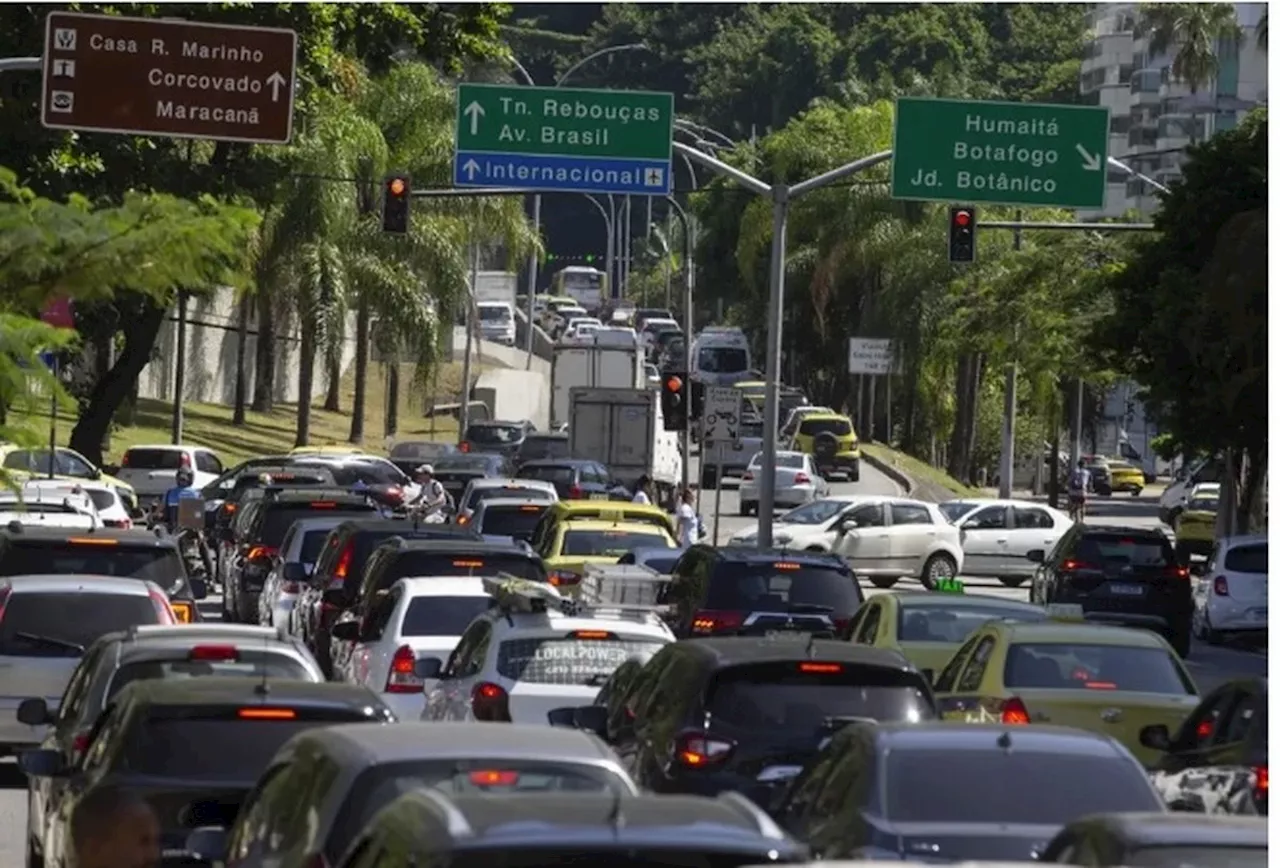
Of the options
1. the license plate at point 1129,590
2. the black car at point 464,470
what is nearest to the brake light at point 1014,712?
the license plate at point 1129,590

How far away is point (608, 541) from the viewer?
29734mm

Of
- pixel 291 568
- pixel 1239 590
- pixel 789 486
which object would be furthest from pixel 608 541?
pixel 789 486

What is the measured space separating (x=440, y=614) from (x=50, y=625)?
2.96 meters

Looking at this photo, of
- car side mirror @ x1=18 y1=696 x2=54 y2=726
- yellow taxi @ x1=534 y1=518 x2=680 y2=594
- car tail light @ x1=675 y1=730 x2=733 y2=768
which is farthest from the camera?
yellow taxi @ x1=534 y1=518 x2=680 y2=594

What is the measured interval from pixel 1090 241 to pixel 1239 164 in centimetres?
1516

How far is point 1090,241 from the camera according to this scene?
55438 mm

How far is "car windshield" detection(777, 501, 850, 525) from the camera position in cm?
4603

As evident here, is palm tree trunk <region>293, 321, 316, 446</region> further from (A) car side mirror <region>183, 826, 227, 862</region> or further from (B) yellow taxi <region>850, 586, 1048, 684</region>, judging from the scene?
(A) car side mirror <region>183, 826, 227, 862</region>

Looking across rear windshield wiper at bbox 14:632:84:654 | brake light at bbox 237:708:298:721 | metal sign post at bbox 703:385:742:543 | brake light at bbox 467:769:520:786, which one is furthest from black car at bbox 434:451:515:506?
brake light at bbox 467:769:520:786

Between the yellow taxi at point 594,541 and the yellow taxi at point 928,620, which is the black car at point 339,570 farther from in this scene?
the yellow taxi at point 928,620

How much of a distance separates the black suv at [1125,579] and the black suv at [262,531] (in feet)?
28.4

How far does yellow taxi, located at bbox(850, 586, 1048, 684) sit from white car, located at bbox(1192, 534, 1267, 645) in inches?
521

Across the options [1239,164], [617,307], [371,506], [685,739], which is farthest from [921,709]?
[617,307]

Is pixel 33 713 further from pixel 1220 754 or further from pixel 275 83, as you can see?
pixel 275 83
